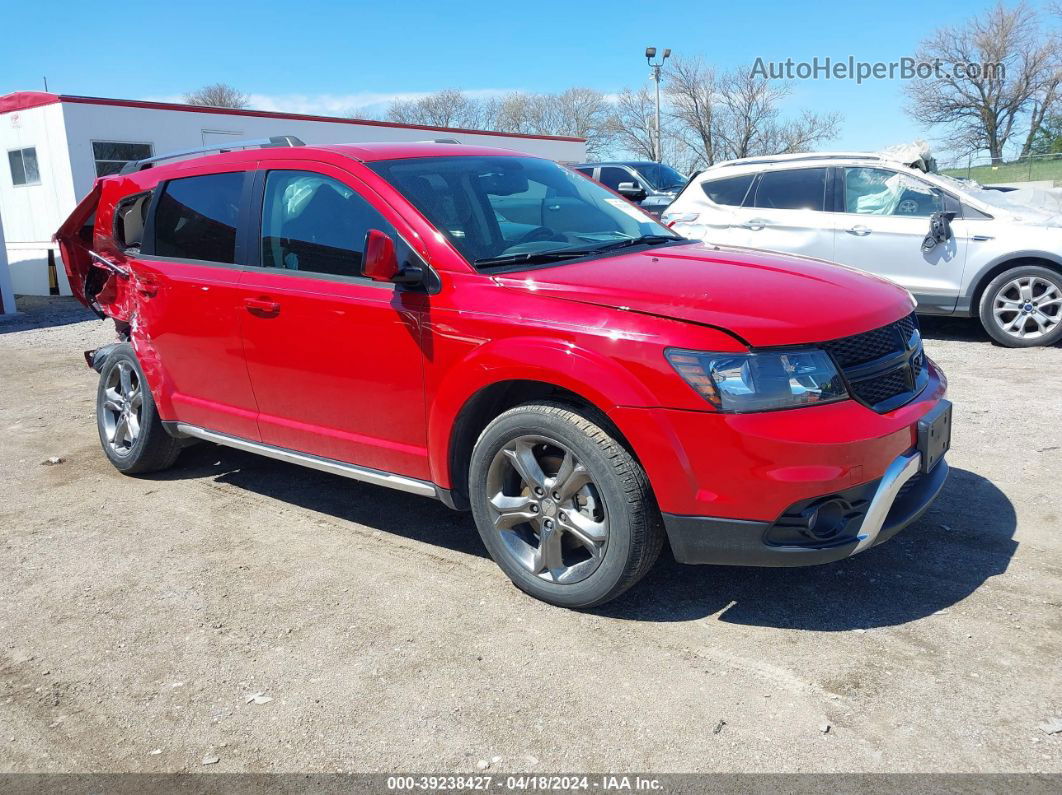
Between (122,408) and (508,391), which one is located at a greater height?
(508,391)

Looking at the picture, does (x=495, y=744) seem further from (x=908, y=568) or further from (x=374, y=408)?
(x=908, y=568)

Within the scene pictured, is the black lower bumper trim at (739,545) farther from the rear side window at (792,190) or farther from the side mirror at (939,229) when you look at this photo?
the rear side window at (792,190)

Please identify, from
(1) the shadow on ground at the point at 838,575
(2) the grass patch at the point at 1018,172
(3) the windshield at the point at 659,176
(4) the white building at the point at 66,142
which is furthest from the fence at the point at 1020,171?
(1) the shadow on ground at the point at 838,575

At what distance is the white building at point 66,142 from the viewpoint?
16375 mm

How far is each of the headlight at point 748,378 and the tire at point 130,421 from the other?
3489mm

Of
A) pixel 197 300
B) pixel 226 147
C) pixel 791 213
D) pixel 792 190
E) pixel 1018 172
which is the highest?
pixel 226 147

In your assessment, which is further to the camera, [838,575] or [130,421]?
[130,421]

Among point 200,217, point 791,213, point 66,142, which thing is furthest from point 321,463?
point 66,142

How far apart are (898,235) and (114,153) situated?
47.2 ft

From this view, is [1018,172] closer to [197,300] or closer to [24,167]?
[24,167]

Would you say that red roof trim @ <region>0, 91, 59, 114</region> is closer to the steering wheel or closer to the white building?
the white building

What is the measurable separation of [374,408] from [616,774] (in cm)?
198

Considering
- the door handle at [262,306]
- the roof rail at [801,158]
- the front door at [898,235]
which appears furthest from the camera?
the roof rail at [801,158]

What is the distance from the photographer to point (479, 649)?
3.36 m
